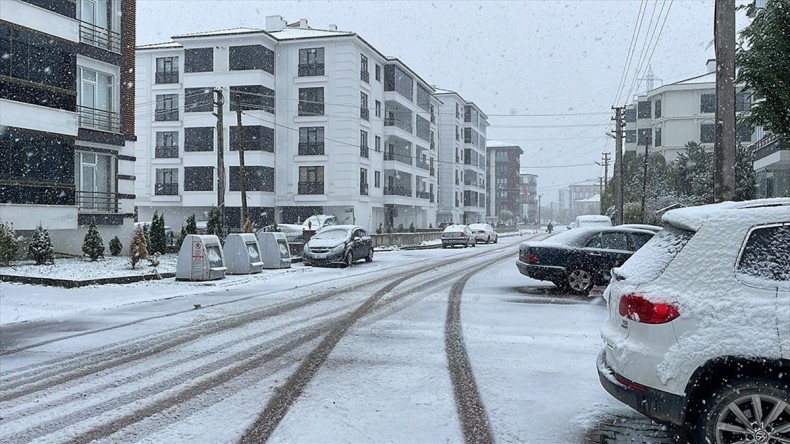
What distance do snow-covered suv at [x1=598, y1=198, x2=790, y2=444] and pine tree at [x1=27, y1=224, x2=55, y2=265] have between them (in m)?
17.5

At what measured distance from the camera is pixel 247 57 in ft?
152

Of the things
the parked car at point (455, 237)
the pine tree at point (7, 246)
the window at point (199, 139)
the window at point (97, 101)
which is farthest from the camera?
the window at point (199, 139)

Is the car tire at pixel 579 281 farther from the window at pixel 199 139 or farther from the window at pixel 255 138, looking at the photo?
the window at pixel 199 139

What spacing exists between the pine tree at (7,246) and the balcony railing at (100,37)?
365 inches

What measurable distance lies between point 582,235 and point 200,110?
127ft

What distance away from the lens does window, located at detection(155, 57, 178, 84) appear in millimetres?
49875

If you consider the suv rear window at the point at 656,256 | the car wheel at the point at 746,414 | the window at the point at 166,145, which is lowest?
the car wheel at the point at 746,414

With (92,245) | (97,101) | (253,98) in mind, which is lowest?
(92,245)

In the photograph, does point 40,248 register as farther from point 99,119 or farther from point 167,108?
point 167,108

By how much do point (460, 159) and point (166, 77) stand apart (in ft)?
141

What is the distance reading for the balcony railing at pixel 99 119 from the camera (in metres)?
23.6

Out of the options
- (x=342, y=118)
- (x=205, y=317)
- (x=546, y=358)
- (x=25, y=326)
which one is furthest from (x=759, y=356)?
(x=342, y=118)

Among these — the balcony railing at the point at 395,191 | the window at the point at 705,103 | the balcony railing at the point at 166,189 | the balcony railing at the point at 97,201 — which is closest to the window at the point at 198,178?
the balcony railing at the point at 166,189

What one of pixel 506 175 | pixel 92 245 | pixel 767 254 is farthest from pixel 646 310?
pixel 506 175
